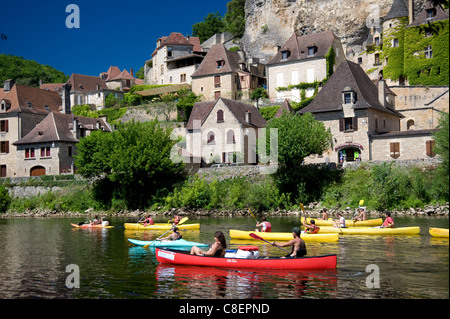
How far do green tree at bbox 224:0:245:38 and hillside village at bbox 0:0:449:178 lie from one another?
1795 cm

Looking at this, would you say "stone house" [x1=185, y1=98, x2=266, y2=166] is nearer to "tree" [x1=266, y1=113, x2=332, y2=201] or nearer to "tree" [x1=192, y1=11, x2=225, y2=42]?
"tree" [x1=266, y1=113, x2=332, y2=201]

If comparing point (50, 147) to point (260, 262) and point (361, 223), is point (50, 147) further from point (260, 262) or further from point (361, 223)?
point (260, 262)

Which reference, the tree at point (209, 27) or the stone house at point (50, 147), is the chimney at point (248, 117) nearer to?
the stone house at point (50, 147)

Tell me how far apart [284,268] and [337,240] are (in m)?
7.45

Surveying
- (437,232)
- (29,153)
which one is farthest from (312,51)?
(437,232)

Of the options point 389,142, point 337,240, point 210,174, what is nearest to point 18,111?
point 210,174

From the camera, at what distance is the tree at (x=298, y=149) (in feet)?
129

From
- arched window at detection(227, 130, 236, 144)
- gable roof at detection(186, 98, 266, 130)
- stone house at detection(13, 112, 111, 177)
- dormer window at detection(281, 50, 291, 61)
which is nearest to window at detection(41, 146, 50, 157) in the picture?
stone house at detection(13, 112, 111, 177)

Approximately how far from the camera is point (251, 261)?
17.1 metres

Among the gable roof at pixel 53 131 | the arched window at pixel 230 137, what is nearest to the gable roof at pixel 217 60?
the gable roof at pixel 53 131

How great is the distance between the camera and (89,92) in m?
82.2

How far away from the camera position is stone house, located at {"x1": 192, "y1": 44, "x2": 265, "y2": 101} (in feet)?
219

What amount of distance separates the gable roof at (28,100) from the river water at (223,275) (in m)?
42.3
